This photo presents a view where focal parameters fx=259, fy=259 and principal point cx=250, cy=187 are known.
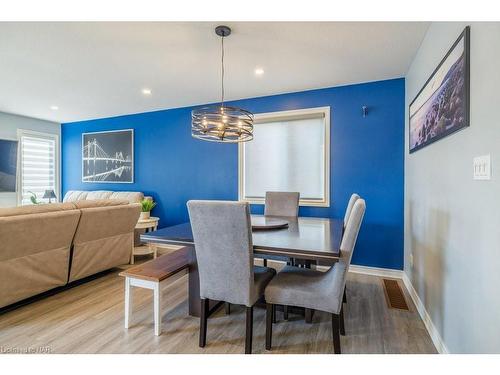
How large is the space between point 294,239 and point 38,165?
5.88 metres

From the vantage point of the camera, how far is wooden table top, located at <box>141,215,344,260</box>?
61.6 inches

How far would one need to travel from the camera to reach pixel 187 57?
2650 mm

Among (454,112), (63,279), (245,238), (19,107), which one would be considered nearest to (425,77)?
(454,112)

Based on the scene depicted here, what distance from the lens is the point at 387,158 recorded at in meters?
3.22

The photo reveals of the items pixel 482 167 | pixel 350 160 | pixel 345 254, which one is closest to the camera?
pixel 482 167

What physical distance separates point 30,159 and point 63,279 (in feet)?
12.6

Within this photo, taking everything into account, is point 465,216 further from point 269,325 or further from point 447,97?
point 269,325

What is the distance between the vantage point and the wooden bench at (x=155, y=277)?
1.95m

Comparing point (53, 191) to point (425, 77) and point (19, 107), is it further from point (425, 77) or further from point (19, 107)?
point (425, 77)

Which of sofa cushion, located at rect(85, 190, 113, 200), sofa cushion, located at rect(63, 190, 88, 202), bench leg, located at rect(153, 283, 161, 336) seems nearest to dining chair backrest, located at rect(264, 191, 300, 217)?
bench leg, located at rect(153, 283, 161, 336)

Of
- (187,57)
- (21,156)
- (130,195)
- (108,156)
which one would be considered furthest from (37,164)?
(187,57)

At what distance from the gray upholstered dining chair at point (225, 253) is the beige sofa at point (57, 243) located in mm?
1588

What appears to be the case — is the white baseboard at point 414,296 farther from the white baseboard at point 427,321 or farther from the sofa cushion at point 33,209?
the sofa cushion at point 33,209

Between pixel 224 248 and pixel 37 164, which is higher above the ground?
pixel 37 164
